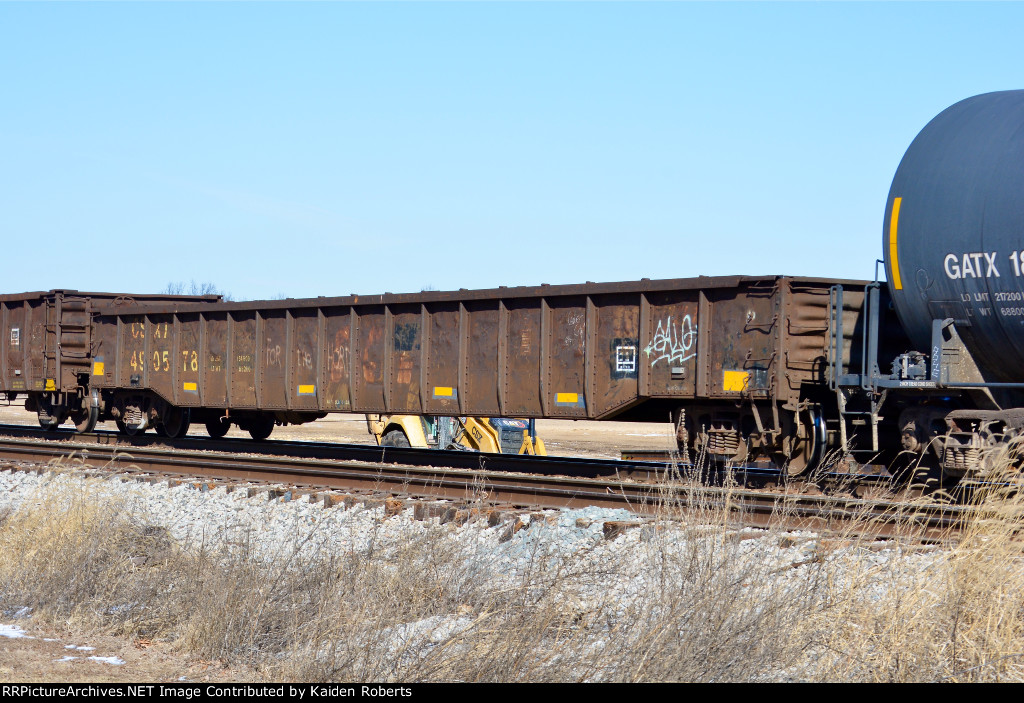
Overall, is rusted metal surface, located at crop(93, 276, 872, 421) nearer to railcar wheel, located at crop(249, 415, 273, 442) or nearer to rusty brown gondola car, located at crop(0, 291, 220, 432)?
rusty brown gondola car, located at crop(0, 291, 220, 432)

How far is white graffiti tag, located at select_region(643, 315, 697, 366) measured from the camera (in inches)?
494

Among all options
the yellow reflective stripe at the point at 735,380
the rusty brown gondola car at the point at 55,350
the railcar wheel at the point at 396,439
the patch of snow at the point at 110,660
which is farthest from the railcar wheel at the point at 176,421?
the patch of snow at the point at 110,660

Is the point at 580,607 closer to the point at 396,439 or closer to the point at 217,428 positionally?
the point at 396,439

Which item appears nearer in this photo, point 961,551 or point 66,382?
point 961,551


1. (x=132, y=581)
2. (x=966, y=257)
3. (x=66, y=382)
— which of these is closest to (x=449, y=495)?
(x=132, y=581)

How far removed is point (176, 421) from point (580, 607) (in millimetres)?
15143

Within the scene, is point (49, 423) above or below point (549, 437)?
above

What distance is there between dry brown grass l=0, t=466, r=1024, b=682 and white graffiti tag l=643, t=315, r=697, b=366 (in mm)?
5313

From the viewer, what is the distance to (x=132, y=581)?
22.9ft

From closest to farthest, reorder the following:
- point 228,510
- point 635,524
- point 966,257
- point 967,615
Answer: point 967,615 → point 635,524 → point 966,257 → point 228,510

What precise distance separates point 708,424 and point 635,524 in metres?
4.33

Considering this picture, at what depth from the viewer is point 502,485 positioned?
37.7 feet

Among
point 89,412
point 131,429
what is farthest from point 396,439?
point 89,412

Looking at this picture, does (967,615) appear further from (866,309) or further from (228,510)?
(228,510)
